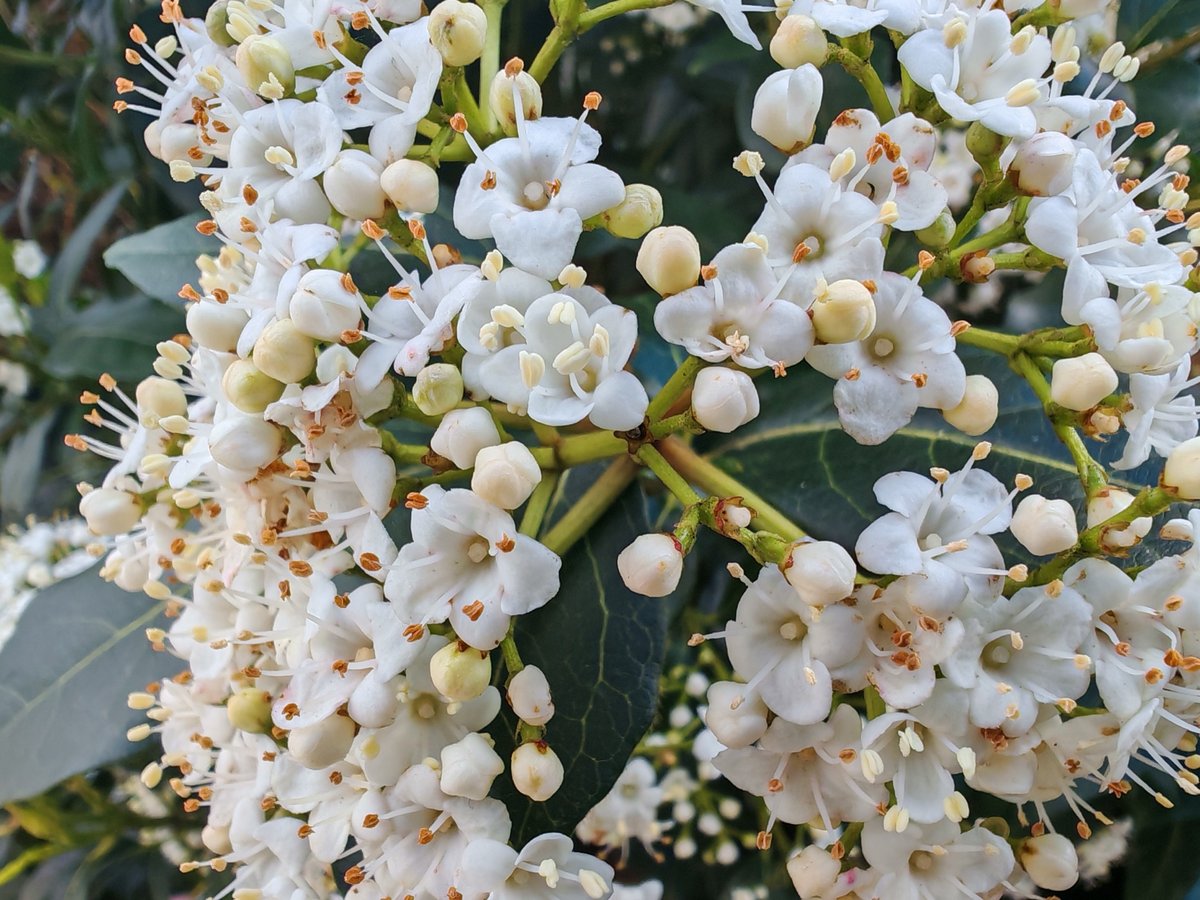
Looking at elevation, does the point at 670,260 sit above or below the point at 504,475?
above

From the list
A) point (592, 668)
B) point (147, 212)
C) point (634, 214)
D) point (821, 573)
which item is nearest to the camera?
point (821, 573)

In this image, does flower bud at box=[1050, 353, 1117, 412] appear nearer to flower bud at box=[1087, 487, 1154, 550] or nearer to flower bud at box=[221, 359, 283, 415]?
flower bud at box=[1087, 487, 1154, 550]

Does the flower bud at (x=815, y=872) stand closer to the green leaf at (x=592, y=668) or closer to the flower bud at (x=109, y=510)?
the green leaf at (x=592, y=668)

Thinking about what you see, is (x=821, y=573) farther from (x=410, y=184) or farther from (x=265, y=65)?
(x=265, y=65)

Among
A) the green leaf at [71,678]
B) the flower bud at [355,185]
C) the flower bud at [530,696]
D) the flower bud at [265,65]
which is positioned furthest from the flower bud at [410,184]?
the green leaf at [71,678]

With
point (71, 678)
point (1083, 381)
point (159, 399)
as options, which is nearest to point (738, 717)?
point (1083, 381)

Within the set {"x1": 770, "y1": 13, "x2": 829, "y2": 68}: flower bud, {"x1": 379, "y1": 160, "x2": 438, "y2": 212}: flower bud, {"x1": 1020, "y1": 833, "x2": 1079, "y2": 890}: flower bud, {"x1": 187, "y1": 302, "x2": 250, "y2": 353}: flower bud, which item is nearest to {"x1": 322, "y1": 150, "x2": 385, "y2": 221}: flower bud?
{"x1": 379, "y1": 160, "x2": 438, "y2": 212}: flower bud

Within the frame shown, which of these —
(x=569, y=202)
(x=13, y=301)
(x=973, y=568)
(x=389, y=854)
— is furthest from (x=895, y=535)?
(x=13, y=301)
